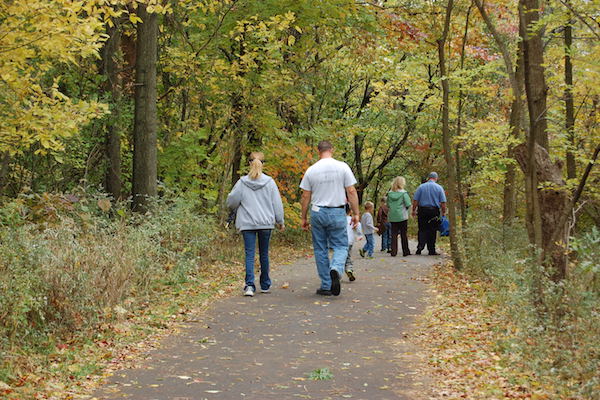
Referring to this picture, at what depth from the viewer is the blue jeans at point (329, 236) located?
35.7ft

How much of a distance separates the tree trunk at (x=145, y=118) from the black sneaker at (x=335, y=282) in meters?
4.39

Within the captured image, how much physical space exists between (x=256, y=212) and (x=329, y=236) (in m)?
1.17

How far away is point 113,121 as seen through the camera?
15.3m

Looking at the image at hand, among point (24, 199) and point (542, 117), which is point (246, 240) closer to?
point (24, 199)

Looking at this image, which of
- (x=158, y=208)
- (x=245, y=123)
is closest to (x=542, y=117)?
(x=158, y=208)

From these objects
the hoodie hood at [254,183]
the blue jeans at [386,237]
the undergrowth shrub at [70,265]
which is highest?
the hoodie hood at [254,183]

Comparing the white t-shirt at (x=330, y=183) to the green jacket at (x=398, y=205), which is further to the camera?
the green jacket at (x=398, y=205)

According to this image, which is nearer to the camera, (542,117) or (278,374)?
(278,374)

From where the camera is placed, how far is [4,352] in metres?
6.23

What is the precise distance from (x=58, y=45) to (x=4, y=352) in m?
4.50

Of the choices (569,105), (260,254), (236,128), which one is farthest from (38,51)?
(569,105)

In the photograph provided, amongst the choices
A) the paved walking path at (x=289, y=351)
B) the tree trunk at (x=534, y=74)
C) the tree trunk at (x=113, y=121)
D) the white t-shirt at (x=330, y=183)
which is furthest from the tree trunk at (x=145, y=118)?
the tree trunk at (x=534, y=74)

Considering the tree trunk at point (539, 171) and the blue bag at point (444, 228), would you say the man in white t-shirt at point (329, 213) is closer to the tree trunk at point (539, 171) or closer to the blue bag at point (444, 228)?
the tree trunk at point (539, 171)

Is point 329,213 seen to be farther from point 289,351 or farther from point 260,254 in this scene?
point 289,351
